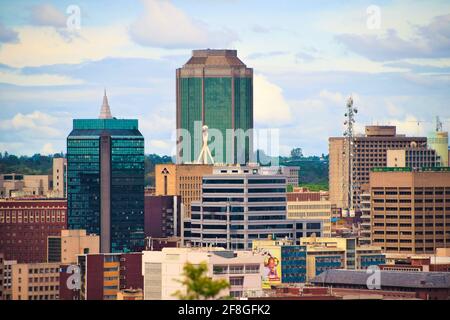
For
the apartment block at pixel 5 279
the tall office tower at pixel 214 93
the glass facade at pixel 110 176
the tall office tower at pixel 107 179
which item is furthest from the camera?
the tall office tower at pixel 214 93

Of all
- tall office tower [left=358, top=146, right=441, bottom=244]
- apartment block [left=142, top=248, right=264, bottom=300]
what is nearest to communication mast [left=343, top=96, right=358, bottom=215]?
tall office tower [left=358, top=146, right=441, bottom=244]

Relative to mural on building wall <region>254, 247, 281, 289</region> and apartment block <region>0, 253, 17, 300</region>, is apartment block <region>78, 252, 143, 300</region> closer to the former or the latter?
apartment block <region>0, 253, 17, 300</region>

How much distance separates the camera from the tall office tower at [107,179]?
145 metres

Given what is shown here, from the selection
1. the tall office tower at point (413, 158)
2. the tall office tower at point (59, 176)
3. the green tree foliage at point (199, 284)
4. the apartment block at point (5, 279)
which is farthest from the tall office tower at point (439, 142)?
the green tree foliage at point (199, 284)

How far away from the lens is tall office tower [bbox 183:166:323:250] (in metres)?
133

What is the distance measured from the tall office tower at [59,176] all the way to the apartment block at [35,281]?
61.4 meters

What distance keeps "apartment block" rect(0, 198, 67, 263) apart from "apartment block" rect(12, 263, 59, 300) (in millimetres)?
25338

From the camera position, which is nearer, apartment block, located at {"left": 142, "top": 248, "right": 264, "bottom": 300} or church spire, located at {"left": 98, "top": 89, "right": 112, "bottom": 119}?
apartment block, located at {"left": 142, "top": 248, "right": 264, "bottom": 300}

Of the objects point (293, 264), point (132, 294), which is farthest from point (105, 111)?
point (132, 294)

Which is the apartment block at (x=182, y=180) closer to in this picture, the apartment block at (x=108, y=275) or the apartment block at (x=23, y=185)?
the apartment block at (x=23, y=185)

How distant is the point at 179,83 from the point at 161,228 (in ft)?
152

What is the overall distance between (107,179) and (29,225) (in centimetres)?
1030

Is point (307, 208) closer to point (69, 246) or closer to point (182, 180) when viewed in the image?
point (182, 180)

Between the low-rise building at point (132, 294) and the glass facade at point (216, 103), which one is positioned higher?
the glass facade at point (216, 103)
